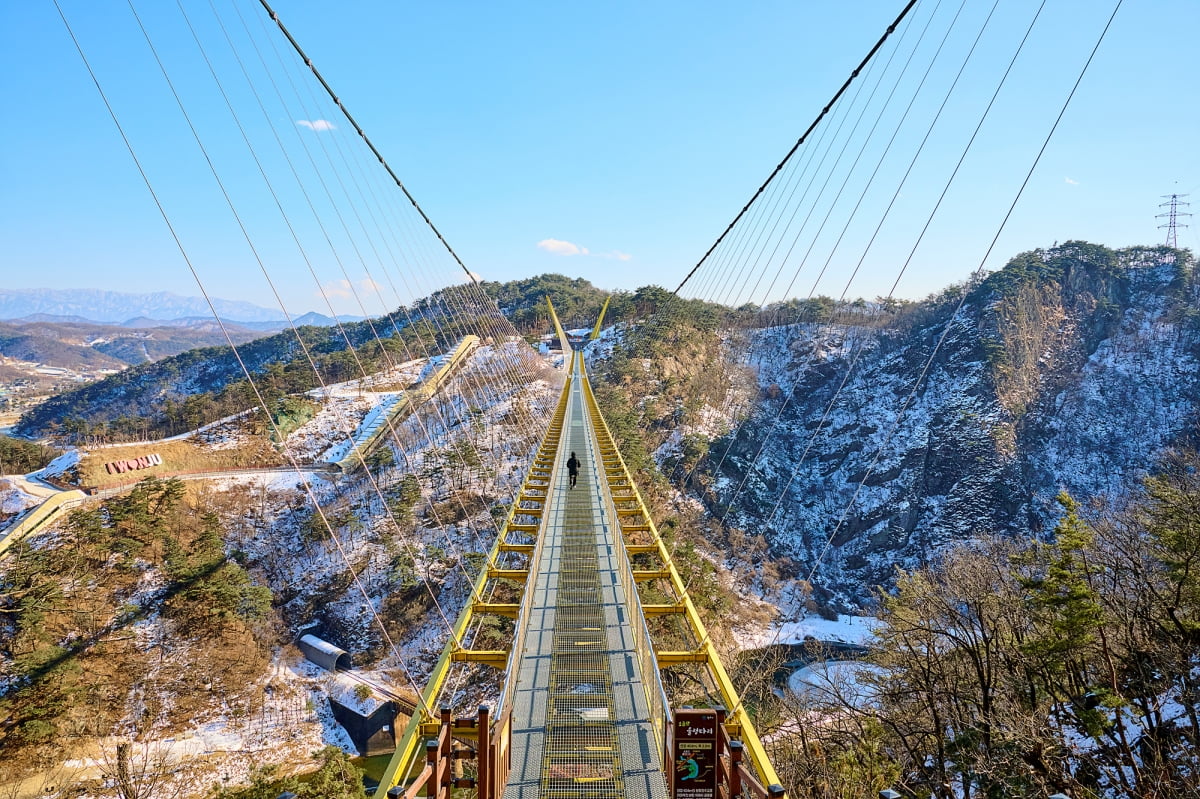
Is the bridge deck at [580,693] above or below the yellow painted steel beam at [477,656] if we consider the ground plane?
above

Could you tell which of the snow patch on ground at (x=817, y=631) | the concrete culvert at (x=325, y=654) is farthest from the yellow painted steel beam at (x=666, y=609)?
the snow patch on ground at (x=817, y=631)

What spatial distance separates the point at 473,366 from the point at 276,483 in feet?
58.1

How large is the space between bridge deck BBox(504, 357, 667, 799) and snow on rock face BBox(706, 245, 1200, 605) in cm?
2321

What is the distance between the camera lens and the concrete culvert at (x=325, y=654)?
2080 centimetres

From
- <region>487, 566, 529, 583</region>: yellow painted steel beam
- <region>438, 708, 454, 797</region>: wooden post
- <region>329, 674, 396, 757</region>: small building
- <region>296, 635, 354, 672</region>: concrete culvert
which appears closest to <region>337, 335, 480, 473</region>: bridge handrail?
<region>296, 635, 354, 672</region>: concrete culvert

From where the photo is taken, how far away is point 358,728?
1830 centimetres

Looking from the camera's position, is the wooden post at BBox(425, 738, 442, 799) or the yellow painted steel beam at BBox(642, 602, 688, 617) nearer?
the wooden post at BBox(425, 738, 442, 799)

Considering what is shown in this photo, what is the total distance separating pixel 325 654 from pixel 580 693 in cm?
1886

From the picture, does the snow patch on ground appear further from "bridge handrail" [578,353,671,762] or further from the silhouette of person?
the silhouette of person

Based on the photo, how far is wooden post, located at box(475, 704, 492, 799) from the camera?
3973mm

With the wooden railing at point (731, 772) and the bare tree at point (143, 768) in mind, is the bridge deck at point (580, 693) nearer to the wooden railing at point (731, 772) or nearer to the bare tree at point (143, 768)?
the wooden railing at point (731, 772)

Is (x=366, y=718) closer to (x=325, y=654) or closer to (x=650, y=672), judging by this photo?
(x=325, y=654)

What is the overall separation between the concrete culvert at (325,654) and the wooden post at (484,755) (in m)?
20.0

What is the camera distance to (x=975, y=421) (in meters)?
38.1
